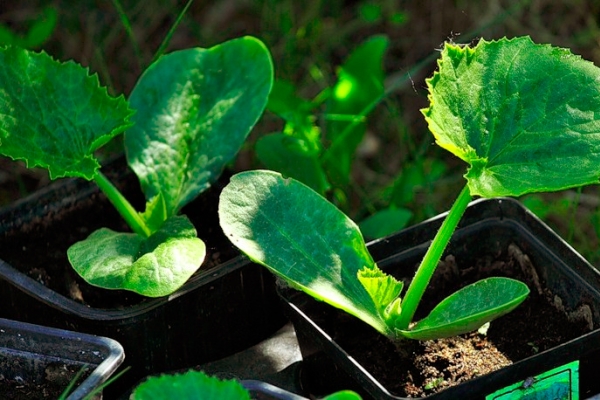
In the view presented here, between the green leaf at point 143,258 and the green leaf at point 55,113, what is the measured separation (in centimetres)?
10

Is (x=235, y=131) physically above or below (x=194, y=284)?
above

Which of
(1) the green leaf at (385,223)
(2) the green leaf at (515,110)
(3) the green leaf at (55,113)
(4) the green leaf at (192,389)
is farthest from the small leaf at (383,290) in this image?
(1) the green leaf at (385,223)

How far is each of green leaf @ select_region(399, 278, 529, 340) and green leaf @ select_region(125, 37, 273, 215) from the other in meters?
0.42

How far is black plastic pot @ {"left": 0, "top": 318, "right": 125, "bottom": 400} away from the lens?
114cm

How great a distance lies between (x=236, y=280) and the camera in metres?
1.34

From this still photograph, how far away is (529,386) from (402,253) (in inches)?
10.9

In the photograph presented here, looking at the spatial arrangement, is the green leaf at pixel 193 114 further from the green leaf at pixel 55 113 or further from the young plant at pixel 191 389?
the young plant at pixel 191 389

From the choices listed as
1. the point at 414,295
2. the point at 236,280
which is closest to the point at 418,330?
the point at 414,295

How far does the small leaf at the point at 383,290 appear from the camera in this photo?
1.15 meters

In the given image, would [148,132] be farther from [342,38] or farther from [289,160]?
[342,38]

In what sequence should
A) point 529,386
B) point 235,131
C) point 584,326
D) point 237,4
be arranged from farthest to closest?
point 237,4 < point 235,131 < point 584,326 < point 529,386

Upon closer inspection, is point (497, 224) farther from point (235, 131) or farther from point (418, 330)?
point (235, 131)

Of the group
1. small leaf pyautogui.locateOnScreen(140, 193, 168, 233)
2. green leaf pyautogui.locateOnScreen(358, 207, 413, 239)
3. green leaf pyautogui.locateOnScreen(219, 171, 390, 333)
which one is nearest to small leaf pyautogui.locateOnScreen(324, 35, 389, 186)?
green leaf pyautogui.locateOnScreen(358, 207, 413, 239)

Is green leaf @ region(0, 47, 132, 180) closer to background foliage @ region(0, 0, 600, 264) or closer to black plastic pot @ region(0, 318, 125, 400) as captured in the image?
black plastic pot @ region(0, 318, 125, 400)
